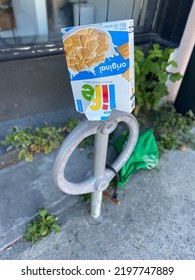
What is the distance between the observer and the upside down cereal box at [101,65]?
87 cm

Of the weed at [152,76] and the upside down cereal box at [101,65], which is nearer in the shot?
the upside down cereal box at [101,65]

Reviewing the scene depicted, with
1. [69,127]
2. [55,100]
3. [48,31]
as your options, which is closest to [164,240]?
[69,127]

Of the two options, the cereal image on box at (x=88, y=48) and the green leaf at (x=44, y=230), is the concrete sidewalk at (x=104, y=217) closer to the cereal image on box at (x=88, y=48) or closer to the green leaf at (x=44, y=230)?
the green leaf at (x=44, y=230)

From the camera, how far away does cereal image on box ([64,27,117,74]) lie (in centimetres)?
87

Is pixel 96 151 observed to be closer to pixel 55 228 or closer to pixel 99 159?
pixel 99 159

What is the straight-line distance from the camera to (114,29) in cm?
86

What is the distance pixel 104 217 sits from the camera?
185 cm

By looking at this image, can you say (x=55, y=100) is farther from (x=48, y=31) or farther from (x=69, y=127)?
(x=48, y=31)

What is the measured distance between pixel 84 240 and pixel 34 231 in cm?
37

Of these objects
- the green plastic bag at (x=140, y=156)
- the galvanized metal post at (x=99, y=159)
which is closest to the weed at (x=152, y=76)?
the green plastic bag at (x=140, y=156)

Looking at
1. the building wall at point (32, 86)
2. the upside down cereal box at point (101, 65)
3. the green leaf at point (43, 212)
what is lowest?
the green leaf at point (43, 212)

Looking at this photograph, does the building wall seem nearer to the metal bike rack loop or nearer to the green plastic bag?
the green plastic bag

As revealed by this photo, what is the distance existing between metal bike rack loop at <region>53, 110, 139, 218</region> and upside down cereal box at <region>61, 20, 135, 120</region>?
5.2 inches

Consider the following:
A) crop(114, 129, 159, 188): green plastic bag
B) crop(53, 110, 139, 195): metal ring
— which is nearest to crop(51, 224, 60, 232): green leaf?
crop(53, 110, 139, 195): metal ring
